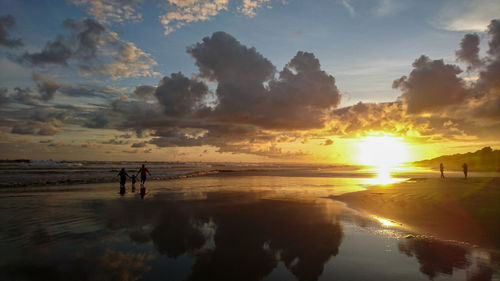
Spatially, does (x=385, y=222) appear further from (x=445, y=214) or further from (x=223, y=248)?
(x=223, y=248)

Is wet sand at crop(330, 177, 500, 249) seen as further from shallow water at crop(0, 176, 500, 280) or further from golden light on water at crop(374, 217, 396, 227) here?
shallow water at crop(0, 176, 500, 280)

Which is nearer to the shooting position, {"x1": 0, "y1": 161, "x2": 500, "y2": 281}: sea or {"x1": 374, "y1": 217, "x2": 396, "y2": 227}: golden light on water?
{"x1": 0, "y1": 161, "x2": 500, "y2": 281}: sea

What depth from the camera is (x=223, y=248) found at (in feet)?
29.4

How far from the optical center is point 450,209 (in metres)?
15.0

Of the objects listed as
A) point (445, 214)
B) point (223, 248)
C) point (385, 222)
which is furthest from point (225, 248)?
point (445, 214)

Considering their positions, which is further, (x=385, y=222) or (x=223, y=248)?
(x=385, y=222)

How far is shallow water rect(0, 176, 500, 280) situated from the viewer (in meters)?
7.07

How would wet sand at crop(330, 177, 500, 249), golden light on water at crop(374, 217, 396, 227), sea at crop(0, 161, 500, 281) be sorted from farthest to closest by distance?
1. golden light on water at crop(374, 217, 396, 227)
2. wet sand at crop(330, 177, 500, 249)
3. sea at crop(0, 161, 500, 281)

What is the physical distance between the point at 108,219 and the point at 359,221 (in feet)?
40.1

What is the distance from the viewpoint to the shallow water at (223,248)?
23.2 feet

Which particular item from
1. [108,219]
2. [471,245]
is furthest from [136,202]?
[471,245]

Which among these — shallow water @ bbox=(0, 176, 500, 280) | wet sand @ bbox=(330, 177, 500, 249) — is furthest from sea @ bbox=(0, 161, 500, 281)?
wet sand @ bbox=(330, 177, 500, 249)

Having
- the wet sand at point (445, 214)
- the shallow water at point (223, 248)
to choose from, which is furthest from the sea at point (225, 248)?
the wet sand at point (445, 214)

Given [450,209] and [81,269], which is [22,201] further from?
[450,209]
